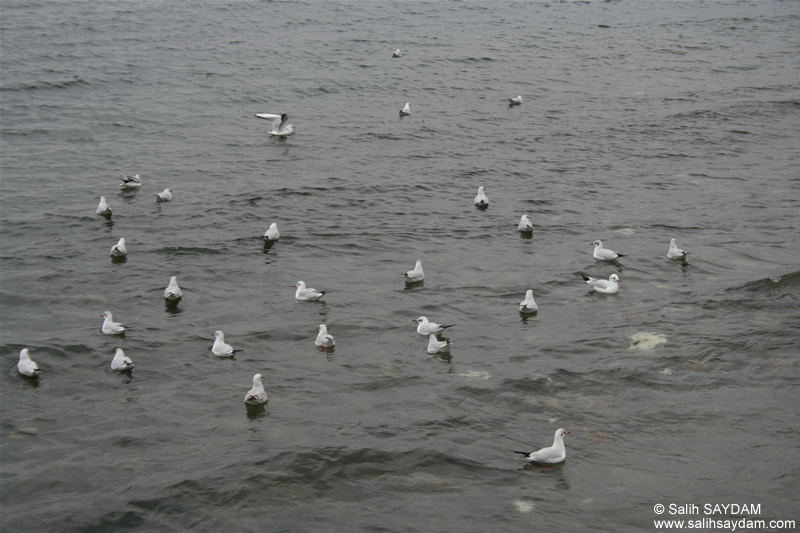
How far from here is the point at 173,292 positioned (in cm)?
1631

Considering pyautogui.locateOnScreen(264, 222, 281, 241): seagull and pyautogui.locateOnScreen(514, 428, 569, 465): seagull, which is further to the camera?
pyautogui.locateOnScreen(264, 222, 281, 241): seagull

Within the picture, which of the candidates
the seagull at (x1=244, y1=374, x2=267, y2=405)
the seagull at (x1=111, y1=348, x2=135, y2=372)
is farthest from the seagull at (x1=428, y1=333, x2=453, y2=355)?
the seagull at (x1=111, y1=348, x2=135, y2=372)

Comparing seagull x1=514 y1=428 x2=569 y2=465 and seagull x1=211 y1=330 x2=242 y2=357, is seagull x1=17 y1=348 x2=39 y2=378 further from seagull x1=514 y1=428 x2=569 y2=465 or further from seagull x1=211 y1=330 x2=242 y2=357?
seagull x1=514 y1=428 x2=569 y2=465

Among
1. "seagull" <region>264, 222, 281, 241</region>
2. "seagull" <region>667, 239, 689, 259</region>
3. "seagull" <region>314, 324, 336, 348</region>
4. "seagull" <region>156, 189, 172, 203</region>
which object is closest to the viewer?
"seagull" <region>314, 324, 336, 348</region>

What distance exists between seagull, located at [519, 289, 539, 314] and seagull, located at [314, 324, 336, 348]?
12.7 ft

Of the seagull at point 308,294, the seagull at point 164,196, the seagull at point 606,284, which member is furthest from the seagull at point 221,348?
the seagull at point 164,196

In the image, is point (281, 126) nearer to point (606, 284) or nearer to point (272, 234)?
point (272, 234)

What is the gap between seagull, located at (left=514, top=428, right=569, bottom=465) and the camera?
10766 millimetres

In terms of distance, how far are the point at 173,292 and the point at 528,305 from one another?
732 centimetres

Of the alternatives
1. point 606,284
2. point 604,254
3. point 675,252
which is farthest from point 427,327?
point 675,252

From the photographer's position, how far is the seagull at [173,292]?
16.3m

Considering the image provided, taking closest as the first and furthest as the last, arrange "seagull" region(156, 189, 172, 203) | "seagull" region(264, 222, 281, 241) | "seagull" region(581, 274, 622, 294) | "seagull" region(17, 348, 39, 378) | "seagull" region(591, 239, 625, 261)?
1. "seagull" region(17, 348, 39, 378)
2. "seagull" region(581, 274, 622, 294)
3. "seagull" region(591, 239, 625, 261)
4. "seagull" region(264, 222, 281, 241)
5. "seagull" region(156, 189, 172, 203)

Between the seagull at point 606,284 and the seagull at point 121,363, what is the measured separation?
9.25 meters

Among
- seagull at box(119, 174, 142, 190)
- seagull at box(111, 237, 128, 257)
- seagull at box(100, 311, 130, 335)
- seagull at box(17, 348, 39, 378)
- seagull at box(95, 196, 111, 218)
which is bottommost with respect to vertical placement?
seagull at box(17, 348, 39, 378)
